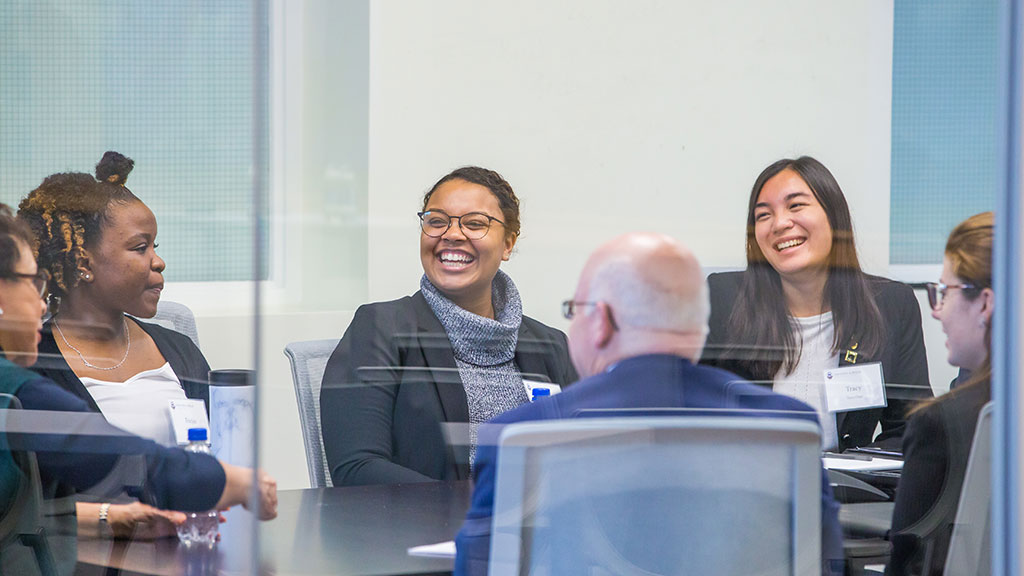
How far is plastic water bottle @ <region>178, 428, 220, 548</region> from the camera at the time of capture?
5.15 feet

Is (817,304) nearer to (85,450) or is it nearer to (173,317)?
(173,317)

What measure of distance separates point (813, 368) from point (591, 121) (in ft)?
1.96

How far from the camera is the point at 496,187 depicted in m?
1.87

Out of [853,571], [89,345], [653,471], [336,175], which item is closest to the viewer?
[653,471]

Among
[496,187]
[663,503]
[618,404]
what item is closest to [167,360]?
[496,187]

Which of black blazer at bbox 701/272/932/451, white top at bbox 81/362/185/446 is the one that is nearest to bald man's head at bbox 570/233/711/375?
black blazer at bbox 701/272/932/451

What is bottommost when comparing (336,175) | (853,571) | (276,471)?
(853,571)

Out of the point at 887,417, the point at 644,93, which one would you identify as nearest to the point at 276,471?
the point at 644,93

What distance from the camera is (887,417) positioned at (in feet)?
5.59

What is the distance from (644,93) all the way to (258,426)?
0.91 metres

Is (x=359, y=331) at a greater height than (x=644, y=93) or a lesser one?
lesser

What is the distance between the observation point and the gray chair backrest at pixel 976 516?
1509 mm

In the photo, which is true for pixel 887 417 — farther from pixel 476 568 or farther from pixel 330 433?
Result: pixel 330 433

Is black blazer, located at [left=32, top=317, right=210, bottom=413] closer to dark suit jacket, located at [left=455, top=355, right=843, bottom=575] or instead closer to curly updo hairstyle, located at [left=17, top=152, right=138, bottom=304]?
curly updo hairstyle, located at [left=17, top=152, right=138, bottom=304]
